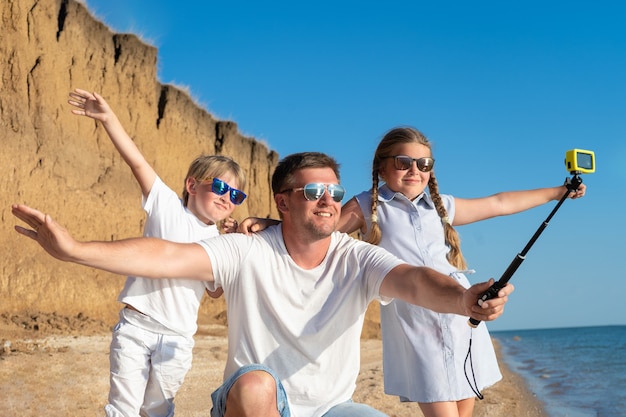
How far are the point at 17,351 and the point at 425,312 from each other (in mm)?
8016

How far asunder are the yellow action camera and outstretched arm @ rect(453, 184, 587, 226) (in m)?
0.83

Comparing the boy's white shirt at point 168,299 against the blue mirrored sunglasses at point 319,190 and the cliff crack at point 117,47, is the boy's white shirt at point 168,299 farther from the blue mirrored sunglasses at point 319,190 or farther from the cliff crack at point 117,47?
the cliff crack at point 117,47

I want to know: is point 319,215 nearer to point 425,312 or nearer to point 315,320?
point 315,320

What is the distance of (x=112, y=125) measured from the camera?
459 cm

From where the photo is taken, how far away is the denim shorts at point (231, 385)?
3.06 m

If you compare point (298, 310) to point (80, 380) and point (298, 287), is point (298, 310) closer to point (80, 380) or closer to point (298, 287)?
point (298, 287)

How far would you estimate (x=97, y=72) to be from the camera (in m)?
19.1

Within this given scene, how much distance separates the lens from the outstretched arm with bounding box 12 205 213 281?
9.58 feet

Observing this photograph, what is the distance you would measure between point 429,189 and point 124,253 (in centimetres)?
229

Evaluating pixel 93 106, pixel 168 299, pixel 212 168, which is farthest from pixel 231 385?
pixel 93 106

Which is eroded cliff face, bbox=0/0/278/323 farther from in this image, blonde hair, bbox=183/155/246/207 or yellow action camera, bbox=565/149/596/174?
yellow action camera, bbox=565/149/596/174

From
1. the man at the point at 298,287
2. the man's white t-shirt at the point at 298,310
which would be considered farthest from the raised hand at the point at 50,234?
the man's white t-shirt at the point at 298,310

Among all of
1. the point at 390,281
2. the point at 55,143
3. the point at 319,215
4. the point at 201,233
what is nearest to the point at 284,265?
Result: the point at 319,215

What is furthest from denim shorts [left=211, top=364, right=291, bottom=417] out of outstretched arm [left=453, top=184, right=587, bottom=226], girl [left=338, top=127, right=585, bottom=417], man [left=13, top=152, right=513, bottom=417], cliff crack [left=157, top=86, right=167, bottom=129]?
cliff crack [left=157, top=86, right=167, bottom=129]
